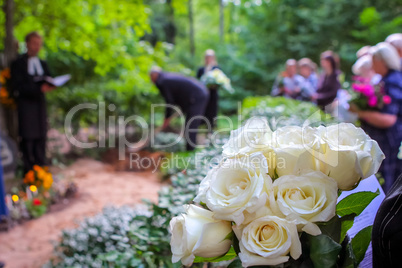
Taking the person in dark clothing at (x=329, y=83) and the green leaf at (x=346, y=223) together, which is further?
the person in dark clothing at (x=329, y=83)

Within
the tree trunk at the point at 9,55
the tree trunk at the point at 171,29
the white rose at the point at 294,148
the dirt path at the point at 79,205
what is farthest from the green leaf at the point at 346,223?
the tree trunk at the point at 171,29

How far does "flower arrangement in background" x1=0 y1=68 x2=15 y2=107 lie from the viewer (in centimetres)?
560

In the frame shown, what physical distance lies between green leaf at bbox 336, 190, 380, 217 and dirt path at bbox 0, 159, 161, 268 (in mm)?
3343

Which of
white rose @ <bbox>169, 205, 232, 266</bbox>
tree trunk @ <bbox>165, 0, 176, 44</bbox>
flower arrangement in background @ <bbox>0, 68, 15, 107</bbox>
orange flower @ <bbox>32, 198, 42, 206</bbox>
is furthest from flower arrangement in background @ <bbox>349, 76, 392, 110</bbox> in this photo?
tree trunk @ <bbox>165, 0, 176, 44</bbox>

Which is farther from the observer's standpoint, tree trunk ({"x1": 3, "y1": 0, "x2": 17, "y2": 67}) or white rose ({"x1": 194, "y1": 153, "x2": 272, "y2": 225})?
tree trunk ({"x1": 3, "y1": 0, "x2": 17, "y2": 67})

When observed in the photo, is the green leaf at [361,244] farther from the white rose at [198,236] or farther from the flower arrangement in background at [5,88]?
the flower arrangement in background at [5,88]

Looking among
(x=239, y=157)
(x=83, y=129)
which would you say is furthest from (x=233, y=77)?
(x=239, y=157)

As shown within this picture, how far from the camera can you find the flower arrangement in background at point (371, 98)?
347cm

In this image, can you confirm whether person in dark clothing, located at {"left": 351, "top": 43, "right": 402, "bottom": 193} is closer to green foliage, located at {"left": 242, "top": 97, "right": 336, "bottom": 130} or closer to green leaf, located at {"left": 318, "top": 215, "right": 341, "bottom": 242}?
green foliage, located at {"left": 242, "top": 97, "right": 336, "bottom": 130}

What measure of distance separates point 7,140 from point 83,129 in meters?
3.72

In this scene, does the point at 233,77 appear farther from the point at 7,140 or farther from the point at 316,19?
the point at 7,140

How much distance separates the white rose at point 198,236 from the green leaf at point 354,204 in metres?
0.27

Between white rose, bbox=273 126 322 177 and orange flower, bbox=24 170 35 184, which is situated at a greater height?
white rose, bbox=273 126 322 177

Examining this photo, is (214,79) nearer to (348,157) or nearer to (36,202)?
(36,202)
